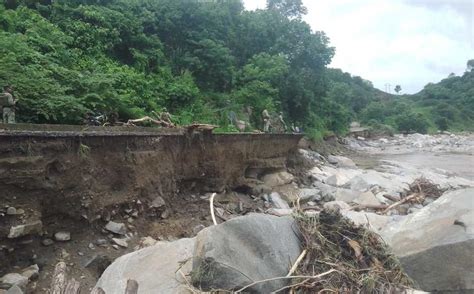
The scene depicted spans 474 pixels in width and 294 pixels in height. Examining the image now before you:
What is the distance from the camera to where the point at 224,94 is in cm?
2086

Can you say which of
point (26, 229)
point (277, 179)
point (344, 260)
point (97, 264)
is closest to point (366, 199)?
point (277, 179)

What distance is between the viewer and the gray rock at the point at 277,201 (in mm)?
11414

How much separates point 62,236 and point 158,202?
241 centimetres

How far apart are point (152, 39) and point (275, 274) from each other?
16.4 metres

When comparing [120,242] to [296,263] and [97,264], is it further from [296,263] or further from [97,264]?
[296,263]

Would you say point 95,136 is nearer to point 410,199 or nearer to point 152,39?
point 410,199

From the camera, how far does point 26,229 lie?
5.47 meters

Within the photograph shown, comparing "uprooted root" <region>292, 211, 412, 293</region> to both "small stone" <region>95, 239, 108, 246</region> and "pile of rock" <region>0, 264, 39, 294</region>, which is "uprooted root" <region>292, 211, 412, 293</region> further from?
"small stone" <region>95, 239, 108, 246</region>

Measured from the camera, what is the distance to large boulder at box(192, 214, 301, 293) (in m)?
3.08

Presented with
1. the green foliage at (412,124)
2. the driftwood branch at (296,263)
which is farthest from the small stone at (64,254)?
the green foliage at (412,124)

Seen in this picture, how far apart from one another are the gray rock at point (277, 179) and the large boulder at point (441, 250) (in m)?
8.35

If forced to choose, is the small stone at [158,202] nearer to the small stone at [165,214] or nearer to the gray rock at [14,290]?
the small stone at [165,214]

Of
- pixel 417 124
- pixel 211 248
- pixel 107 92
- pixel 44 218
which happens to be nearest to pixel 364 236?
pixel 211 248

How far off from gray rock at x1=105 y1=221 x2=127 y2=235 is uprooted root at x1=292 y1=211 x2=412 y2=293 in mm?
4013
